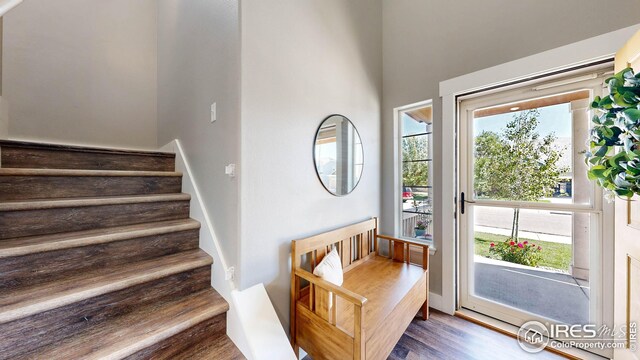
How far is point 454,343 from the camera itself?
1.72 m

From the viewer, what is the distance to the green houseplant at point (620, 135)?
2.35ft

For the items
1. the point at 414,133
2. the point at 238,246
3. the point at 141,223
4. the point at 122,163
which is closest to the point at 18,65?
the point at 122,163

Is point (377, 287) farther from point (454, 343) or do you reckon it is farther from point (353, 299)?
point (454, 343)

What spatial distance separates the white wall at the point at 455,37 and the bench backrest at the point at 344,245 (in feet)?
1.20

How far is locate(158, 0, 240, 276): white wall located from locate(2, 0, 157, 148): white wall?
31.3 inches

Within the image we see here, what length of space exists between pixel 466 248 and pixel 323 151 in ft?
5.27

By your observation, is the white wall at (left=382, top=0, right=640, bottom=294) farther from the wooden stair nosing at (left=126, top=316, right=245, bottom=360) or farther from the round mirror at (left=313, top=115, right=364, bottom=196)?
the wooden stair nosing at (left=126, top=316, right=245, bottom=360)

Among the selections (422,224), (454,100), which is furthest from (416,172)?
(454,100)

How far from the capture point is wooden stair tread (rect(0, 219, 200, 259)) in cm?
106

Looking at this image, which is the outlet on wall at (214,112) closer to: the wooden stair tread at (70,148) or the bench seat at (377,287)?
the wooden stair tread at (70,148)

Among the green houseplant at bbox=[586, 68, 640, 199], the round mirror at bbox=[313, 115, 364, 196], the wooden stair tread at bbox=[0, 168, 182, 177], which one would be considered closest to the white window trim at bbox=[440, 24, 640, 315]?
the round mirror at bbox=[313, 115, 364, 196]

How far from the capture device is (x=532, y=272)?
6.06 ft

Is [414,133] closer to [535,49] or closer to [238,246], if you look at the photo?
[535,49]

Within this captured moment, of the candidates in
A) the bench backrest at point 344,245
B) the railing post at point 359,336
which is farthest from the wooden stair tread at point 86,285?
the railing post at point 359,336
